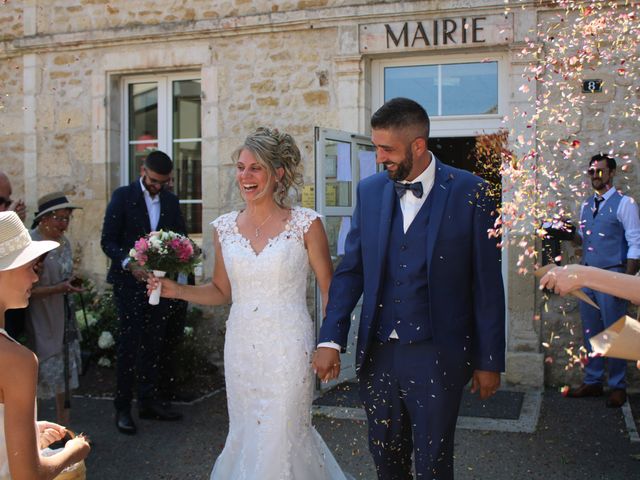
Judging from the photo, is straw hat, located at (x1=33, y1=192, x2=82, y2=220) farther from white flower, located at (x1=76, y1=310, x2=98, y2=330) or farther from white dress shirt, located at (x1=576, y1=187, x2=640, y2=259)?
white dress shirt, located at (x1=576, y1=187, x2=640, y2=259)

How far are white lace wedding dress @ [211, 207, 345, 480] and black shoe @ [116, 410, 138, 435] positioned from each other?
2.09m

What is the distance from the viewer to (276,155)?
13.5 feet

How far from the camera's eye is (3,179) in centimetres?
582

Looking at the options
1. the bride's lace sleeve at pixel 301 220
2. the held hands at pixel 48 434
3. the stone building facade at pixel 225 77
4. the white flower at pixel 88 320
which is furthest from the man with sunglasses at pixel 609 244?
the held hands at pixel 48 434

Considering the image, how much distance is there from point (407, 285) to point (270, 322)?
0.96 meters

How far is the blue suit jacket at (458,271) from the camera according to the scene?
3.39 metres

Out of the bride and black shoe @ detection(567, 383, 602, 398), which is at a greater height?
the bride

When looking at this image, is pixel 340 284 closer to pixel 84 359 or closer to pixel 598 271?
pixel 598 271

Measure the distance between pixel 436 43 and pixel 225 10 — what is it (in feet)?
7.91

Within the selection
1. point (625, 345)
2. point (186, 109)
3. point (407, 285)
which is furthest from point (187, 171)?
point (625, 345)

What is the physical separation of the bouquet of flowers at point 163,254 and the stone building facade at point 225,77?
3317mm

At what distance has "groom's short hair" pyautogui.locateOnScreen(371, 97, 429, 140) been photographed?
3.43 metres

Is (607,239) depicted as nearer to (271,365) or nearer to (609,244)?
(609,244)

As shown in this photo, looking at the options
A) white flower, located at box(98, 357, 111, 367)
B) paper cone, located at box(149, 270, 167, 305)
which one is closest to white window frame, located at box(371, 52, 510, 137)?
white flower, located at box(98, 357, 111, 367)
